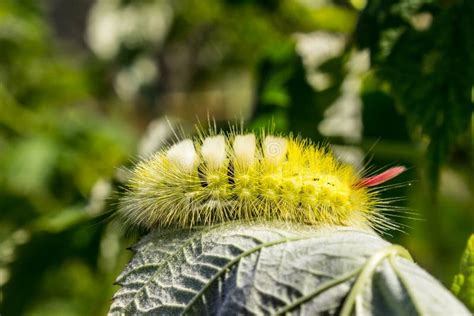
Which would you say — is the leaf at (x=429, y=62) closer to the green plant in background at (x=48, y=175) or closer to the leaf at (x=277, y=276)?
the leaf at (x=277, y=276)

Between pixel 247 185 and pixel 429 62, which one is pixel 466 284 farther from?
pixel 429 62

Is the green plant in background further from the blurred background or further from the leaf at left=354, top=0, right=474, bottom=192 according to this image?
the leaf at left=354, top=0, right=474, bottom=192

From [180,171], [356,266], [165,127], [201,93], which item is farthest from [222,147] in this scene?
[201,93]

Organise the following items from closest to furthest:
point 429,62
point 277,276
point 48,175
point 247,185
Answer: point 277,276
point 247,185
point 429,62
point 48,175

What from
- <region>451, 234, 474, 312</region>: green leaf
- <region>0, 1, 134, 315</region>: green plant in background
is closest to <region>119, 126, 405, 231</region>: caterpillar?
<region>451, 234, 474, 312</region>: green leaf

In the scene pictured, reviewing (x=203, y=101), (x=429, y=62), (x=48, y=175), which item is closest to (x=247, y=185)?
(x=429, y=62)

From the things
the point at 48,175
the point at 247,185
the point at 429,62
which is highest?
the point at 429,62

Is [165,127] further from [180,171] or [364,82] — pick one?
[180,171]
